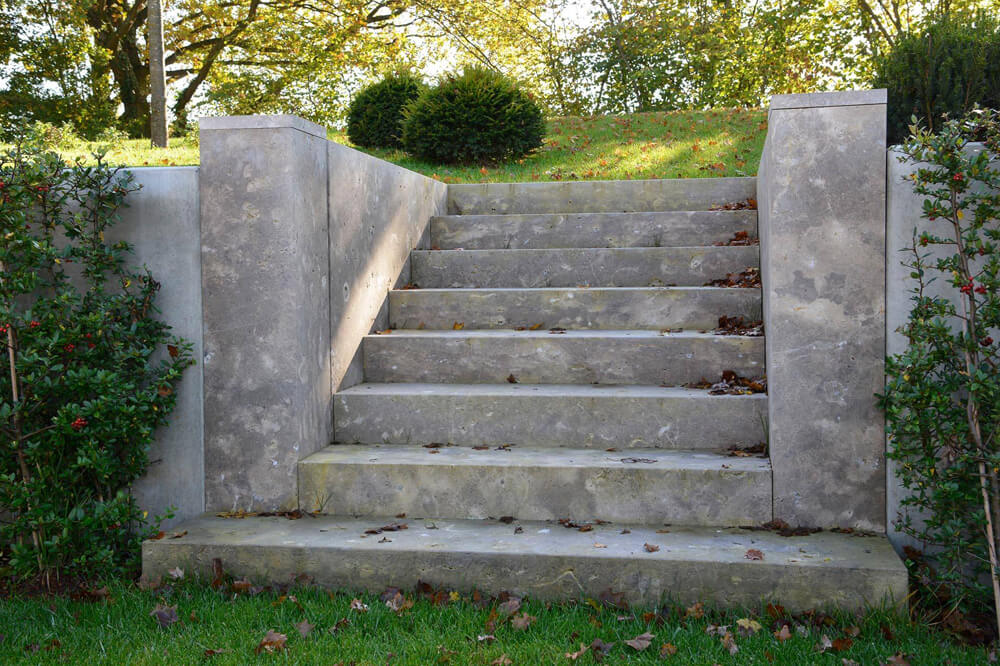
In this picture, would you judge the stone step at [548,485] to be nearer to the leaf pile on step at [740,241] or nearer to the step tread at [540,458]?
the step tread at [540,458]

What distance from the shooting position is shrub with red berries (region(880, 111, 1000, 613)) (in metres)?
2.85

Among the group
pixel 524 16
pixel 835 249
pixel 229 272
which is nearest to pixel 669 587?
pixel 835 249

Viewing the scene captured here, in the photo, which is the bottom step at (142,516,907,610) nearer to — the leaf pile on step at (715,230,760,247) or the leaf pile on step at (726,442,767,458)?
the leaf pile on step at (726,442,767,458)

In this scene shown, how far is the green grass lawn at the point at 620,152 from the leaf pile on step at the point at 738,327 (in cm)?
369

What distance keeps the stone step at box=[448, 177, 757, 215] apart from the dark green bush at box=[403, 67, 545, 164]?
133 inches

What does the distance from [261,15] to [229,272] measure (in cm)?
1843

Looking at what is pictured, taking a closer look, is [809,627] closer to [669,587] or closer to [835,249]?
[669,587]

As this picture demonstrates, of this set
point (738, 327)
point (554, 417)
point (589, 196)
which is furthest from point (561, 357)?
point (589, 196)

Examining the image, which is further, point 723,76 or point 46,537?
point 723,76

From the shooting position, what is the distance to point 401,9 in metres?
19.9

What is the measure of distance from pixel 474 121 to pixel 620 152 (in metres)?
1.92

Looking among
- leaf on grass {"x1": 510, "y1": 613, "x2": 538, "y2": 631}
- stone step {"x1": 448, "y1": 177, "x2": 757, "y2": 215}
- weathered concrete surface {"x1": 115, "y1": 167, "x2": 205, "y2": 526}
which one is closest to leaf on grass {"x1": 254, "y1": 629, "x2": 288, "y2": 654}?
leaf on grass {"x1": 510, "y1": 613, "x2": 538, "y2": 631}

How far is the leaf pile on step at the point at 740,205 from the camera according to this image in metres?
6.09

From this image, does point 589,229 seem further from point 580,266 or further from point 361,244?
point 361,244
